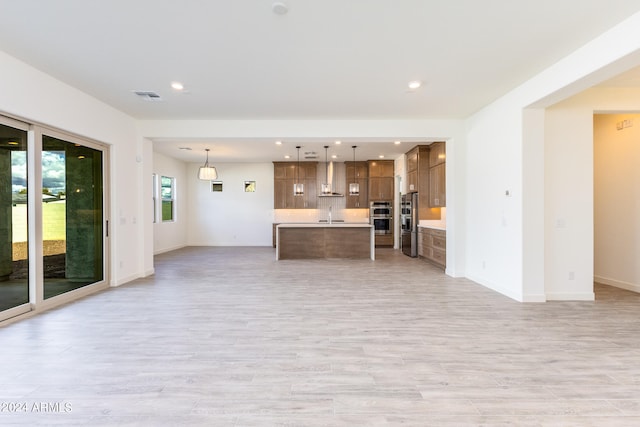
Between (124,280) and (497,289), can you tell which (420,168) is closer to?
(497,289)

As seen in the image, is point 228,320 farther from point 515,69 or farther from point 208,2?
point 515,69

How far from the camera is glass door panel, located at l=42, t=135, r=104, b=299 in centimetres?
405

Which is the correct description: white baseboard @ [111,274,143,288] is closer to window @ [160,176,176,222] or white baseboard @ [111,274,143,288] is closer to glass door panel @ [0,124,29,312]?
glass door panel @ [0,124,29,312]

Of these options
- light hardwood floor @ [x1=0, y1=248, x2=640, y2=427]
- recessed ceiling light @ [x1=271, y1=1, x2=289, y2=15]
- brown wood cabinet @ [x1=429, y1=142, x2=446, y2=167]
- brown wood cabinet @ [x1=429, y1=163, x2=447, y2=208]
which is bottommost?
light hardwood floor @ [x1=0, y1=248, x2=640, y2=427]

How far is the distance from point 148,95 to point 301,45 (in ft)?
8.66

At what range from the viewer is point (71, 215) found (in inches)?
177

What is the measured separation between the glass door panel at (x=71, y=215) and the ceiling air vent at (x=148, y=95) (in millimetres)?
1198

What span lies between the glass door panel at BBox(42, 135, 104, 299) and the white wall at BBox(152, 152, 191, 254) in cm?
419

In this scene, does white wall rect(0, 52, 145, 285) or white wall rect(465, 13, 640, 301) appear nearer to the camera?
white wall rect(0, 52, 145, 285)

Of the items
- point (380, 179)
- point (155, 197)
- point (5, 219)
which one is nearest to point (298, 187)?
point (380, 179)

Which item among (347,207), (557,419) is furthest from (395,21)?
(347,207)

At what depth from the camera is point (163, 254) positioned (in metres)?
8.90

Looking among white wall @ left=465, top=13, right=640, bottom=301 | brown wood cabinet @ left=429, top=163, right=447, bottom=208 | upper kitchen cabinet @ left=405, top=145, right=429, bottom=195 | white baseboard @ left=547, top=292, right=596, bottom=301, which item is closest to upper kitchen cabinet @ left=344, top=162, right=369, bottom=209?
upper kitchen cabinet @ left=405, top=145, right=429, bottom=195

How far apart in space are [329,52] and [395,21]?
0.76m
